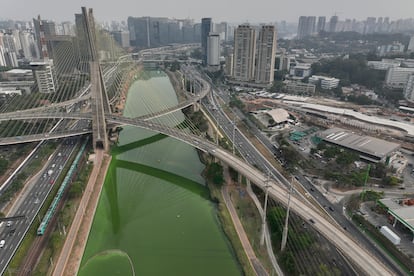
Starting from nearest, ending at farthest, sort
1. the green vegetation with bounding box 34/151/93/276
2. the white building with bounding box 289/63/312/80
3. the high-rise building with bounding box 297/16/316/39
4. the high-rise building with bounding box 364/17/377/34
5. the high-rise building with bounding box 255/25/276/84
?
the green vegetation with bounding box 34/151/93/276 < the high-rise building with bounding box 255/25/276/84 < the white building with bounding box 289/63/312/80 < the high-rise building with bounding box 297/16/316/39 < the high-rise building with bounding box 364/17/377/34

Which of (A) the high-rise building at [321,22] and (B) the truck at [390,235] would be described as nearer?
(B) the truck at [390,235]

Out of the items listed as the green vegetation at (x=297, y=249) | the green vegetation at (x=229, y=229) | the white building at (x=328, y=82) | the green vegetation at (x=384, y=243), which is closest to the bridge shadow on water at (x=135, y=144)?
the green vegetation at (x=229, y=229)

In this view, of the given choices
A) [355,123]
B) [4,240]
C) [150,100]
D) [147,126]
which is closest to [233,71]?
[150,100]

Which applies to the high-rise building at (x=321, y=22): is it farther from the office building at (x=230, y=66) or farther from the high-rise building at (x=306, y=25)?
the office building at (x=230, y=66)

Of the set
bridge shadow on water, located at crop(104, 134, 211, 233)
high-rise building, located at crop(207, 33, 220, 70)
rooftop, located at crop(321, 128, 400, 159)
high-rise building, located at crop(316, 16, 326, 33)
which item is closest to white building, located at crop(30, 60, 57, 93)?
bridge shadow on water, located at crop(104, 134, 211, 233)

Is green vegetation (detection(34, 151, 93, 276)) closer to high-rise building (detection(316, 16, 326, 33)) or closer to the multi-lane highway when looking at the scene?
the multi-lane highway

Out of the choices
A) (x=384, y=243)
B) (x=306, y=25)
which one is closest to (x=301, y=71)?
(x=384, y=243)

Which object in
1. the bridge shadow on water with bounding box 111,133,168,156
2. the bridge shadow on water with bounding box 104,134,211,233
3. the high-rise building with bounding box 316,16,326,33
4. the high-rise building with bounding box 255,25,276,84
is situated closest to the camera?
the bridge shadow on water with bounding box 104,134,211,233

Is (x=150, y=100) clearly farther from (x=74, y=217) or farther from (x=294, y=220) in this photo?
(x=294, y=220)
